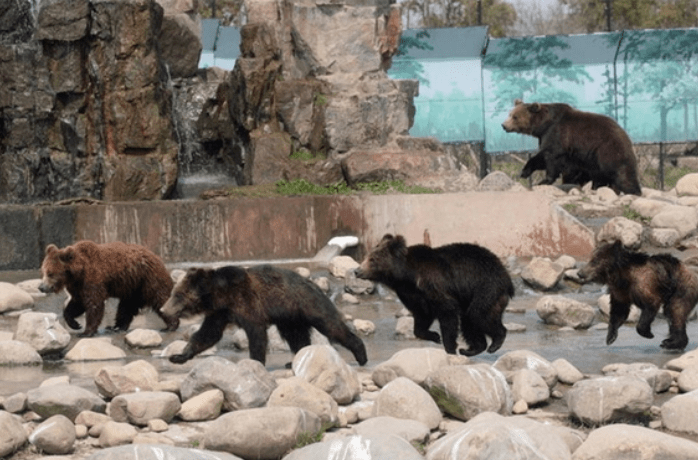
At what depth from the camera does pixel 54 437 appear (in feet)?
20.3

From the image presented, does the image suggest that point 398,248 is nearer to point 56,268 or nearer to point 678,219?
point 56,268

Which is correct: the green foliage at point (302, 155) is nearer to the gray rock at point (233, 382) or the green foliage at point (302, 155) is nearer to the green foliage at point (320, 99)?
the green foliage at point (320, 99)

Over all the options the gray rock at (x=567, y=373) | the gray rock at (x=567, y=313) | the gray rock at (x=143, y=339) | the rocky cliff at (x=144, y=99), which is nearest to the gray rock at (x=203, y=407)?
the gray rock at (x=567, y=373)

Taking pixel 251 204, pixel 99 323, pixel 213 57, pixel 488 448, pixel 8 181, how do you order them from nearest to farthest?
pixel 488 448 → pixel 99 323 → pixel 251 204 → pixel 8 181 → pixel 213 57

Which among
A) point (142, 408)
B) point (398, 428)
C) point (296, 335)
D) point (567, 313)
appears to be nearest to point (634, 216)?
point (567, 313)

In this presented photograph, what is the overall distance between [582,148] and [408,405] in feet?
46.1

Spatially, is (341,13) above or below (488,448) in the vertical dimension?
above

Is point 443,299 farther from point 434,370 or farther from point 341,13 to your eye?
point 341,13

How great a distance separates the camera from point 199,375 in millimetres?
7191

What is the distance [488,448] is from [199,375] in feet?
7.07

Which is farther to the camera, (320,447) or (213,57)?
(213,57)

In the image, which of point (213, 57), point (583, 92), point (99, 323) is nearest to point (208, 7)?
point (213, 57)

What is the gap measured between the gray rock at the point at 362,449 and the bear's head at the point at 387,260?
361cm

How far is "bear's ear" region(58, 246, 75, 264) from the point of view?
10781 mm
